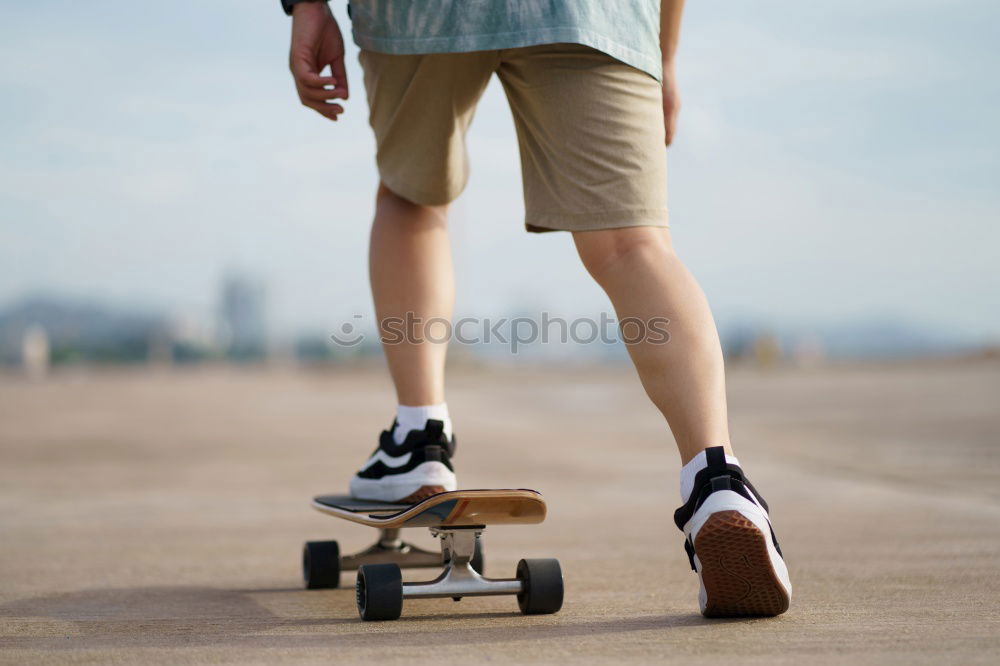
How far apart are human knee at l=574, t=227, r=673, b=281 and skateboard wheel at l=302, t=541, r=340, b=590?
898mm

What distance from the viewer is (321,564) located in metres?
2.33

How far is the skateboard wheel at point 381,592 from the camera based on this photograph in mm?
1830

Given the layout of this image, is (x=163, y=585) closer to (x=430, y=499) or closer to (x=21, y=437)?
(x=430, y=499)

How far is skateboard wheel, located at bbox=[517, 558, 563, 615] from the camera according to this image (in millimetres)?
1867

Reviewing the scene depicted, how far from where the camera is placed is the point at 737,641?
1.54 m

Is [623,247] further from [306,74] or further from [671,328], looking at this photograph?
[306,74]

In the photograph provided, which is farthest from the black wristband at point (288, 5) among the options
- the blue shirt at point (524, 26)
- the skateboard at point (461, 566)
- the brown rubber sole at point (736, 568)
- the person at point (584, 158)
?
the brown rubber sole at point (736, 568)

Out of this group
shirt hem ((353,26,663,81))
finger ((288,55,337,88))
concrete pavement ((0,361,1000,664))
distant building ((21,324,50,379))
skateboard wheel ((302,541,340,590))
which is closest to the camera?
concrete pavement ((0,361,1000,664))

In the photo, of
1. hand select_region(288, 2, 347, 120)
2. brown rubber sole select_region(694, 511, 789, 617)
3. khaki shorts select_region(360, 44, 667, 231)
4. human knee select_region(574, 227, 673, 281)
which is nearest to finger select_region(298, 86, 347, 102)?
hand select_region(288, 2, 347, 120)

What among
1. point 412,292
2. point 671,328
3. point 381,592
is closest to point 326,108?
point 412,292

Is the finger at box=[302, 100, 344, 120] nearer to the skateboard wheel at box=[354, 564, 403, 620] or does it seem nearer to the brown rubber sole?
the skateboard wheel at box=[354, 564, 403, 620]

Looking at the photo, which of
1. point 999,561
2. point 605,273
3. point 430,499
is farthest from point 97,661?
point 999,561

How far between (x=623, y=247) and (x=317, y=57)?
75 centimetres

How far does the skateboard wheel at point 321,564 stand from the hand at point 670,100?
112 centimetres
